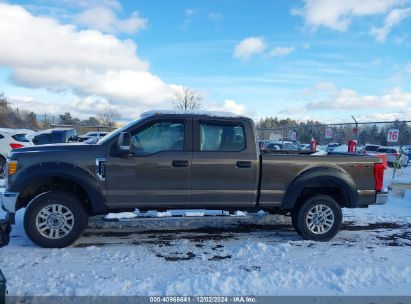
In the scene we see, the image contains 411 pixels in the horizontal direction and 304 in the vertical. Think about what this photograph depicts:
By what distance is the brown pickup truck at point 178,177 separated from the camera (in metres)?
5.91

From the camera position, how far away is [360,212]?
29.5 feet

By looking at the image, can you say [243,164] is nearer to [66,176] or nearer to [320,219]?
[320,219]

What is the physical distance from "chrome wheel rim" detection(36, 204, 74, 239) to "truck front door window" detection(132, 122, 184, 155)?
4.25 feet

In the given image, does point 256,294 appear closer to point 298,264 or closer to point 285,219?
point 298,264

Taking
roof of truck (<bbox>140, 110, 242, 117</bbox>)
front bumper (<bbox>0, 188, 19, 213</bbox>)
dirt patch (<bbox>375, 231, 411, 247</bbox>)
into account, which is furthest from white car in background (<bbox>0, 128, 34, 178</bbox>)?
dirt patch (<bbox>375, 231, 411, 247</bbox>)

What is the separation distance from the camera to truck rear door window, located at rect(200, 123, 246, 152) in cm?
638

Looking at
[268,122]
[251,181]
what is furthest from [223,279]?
[268,122]

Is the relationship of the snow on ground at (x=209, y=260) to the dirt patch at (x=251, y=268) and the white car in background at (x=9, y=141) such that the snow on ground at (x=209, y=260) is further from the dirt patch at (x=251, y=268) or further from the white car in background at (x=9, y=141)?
the white car in background at (x=9, y=141)

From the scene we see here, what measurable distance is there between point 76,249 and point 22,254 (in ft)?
2.29

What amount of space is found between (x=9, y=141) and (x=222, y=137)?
35.0ft

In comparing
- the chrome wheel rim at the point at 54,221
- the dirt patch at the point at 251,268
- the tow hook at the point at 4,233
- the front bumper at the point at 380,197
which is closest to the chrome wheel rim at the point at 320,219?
the front bumper at the point at 380,197

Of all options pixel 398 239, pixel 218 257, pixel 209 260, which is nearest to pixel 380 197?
pixel 398 239

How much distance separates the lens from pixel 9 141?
1453cm

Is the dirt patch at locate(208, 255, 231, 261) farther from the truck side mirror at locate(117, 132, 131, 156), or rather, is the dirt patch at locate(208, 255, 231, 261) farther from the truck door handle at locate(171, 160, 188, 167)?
the truck side mirror at locate(117, 132, 131, 156)
